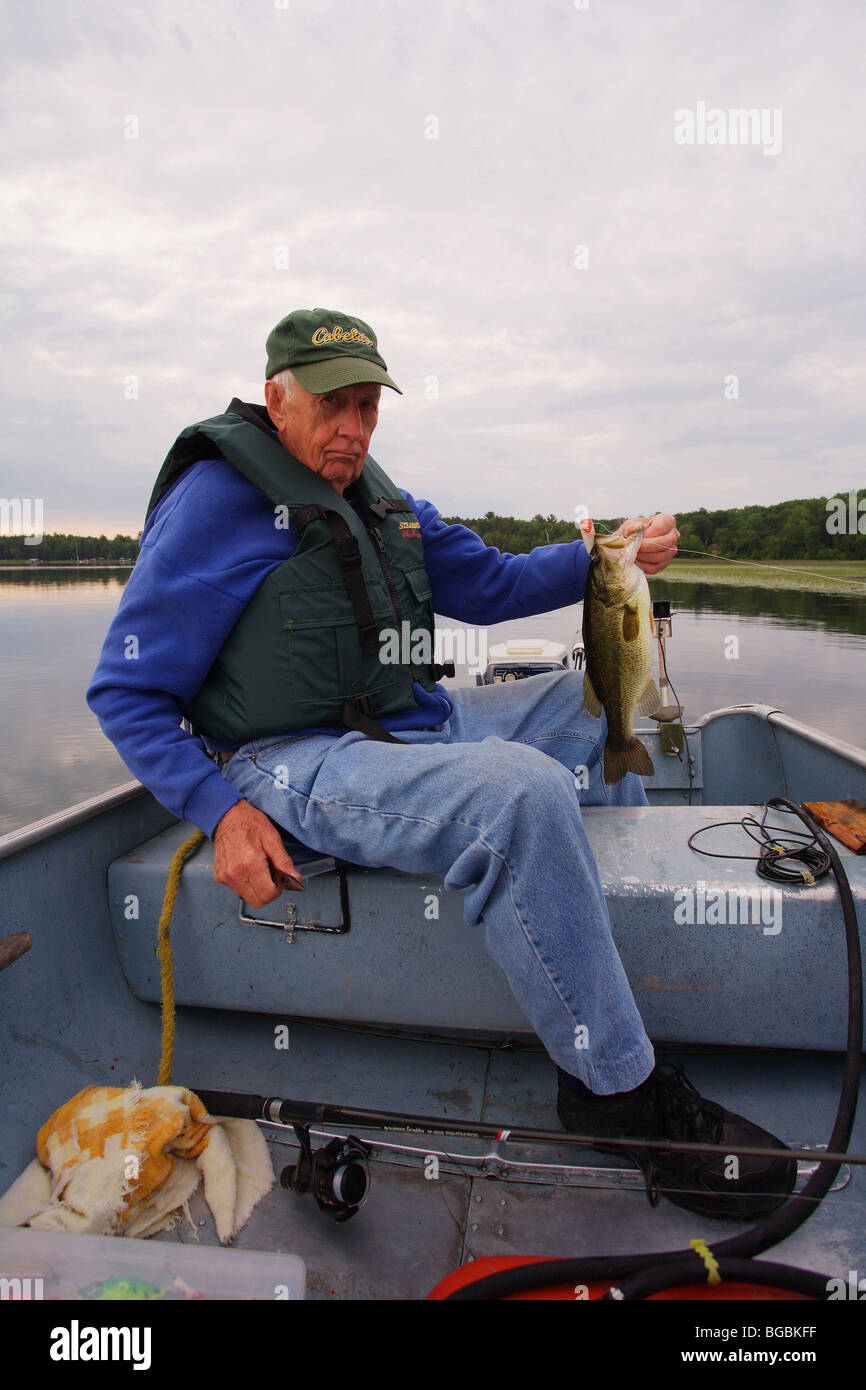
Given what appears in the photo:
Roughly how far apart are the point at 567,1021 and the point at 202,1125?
1.12m

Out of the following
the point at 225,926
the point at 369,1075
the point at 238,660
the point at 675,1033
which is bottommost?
the point at 369,1075

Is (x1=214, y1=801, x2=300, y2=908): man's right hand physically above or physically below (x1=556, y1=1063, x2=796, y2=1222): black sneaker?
above

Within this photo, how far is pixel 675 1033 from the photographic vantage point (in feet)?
7.89

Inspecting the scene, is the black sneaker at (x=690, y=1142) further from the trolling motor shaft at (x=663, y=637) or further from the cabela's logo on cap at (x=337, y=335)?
the cabela's logo on cap at (x=337, y=335)

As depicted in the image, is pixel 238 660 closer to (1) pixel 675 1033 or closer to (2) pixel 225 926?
(2) pixel 225 926

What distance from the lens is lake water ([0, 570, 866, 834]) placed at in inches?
460

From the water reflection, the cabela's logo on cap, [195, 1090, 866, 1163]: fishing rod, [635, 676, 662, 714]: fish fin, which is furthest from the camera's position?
the water reflection

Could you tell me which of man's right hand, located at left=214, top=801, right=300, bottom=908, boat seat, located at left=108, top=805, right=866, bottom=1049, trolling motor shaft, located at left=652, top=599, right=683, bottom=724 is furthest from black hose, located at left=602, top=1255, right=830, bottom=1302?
trolling motor shaft, located at left=652, top=599, right=683, bottom=724

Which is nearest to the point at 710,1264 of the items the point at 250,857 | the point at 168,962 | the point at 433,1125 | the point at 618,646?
the point at 433,1125

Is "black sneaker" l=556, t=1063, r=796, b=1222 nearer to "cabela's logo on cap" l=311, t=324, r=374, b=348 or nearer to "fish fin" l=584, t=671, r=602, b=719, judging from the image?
"fish fin" l=584, t=671, r=602, b=719

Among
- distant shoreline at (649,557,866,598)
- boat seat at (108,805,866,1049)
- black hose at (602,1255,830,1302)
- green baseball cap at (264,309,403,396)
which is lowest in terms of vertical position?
black hose at (602,1255,830,1302)

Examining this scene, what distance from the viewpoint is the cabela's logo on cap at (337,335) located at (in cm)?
253

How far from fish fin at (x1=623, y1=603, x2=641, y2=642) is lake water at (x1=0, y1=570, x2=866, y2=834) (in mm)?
1581
